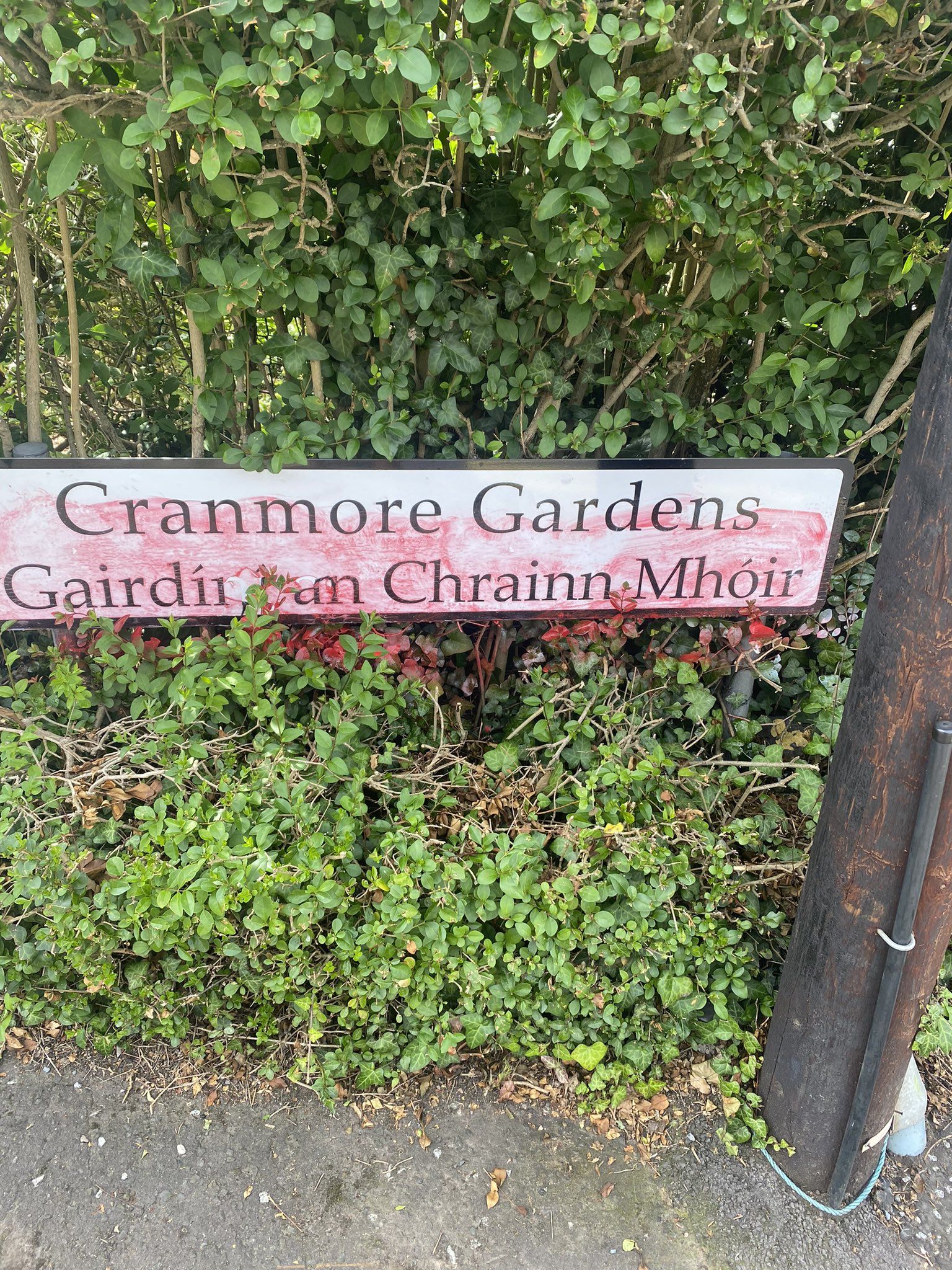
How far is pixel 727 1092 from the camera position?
2.24 meters

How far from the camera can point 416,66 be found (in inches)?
62.5

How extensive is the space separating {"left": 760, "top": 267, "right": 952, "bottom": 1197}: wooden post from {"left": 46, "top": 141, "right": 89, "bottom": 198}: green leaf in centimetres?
186

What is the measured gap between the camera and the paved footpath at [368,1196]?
2012 millimetres

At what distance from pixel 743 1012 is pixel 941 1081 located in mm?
669

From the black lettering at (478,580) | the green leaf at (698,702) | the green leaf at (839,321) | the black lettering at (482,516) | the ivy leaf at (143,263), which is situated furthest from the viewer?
the green leaf at (698,702)

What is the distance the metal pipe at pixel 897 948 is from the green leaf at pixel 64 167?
2.20 m

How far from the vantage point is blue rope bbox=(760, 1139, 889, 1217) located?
2.11 meters

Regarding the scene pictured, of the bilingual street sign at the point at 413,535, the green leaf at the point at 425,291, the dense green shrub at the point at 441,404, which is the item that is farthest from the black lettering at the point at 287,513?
the green leaf at the point at 425,291

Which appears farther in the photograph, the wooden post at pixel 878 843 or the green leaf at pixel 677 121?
the green leaf at pixel 677 121

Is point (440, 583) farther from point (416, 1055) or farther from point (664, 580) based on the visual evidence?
point (416, 1055)

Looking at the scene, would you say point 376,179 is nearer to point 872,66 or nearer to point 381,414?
point 381,414

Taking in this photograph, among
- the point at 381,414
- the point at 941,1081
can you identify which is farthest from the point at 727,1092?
the point at 381,414

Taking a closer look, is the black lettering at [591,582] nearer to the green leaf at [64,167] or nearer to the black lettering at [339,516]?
the black lettering at [339,516]

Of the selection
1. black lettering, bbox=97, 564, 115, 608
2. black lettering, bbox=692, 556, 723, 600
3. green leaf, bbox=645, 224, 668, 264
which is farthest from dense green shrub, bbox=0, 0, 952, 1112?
black lettering, bbox=692, 556, 723, 600
